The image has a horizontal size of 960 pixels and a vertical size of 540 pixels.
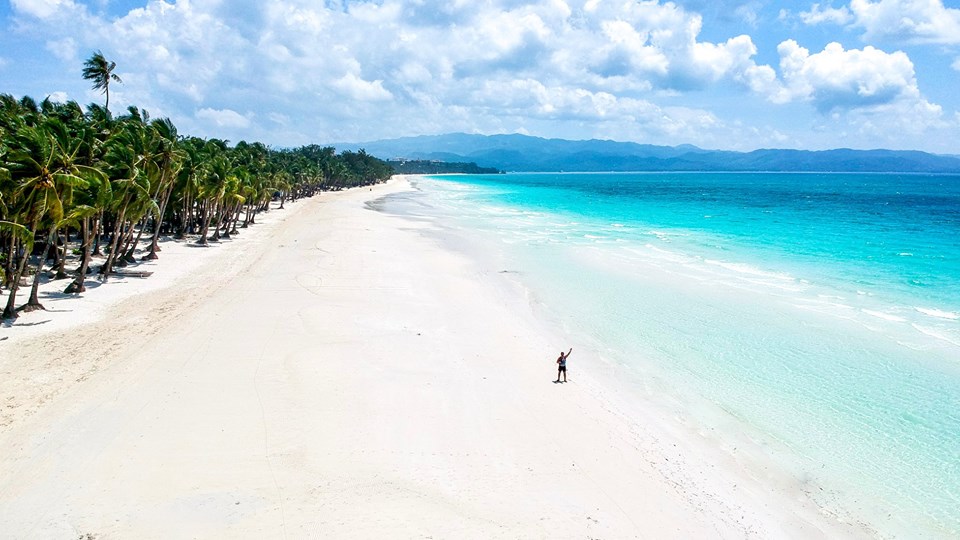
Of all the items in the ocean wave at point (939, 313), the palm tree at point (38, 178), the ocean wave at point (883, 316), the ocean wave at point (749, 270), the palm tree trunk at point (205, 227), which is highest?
→ the palm tree at point (38, 178)

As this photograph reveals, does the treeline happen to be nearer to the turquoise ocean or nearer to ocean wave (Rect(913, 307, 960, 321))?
the turquoise ocean

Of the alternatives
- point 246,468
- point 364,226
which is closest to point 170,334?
point 246,468

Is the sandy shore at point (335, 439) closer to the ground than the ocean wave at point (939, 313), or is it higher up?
higher up

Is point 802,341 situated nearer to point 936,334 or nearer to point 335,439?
point 936,334

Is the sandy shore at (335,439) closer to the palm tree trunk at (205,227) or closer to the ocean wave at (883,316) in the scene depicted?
the ocean wave at (883,316)

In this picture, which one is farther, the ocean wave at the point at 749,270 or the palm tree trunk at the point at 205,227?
the palm tree trunk at the point at 205,227

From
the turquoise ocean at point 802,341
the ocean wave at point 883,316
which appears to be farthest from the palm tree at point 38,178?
the ocean wave at point 883,316

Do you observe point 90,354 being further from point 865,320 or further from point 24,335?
point 865,320
